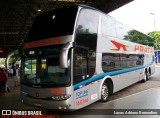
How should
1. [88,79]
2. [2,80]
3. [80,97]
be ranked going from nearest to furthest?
[80,97] → [88,79] → [2,80]

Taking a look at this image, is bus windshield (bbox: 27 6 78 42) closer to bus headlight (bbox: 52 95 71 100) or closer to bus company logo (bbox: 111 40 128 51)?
bus headlight (bbox: 52 95 71 100)

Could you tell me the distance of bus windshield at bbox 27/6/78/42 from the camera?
6.65 metres

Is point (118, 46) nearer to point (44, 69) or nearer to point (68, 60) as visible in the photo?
point (68, 60)

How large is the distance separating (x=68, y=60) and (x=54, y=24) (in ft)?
5.24

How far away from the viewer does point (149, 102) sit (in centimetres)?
810

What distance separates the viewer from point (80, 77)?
21.6 ft

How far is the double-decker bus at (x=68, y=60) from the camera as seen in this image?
20.3ft

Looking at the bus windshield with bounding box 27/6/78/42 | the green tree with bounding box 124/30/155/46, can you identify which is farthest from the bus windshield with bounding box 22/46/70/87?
the green tree with bounding box 124/30/155/46

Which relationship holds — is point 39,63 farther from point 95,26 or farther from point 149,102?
point 149,102

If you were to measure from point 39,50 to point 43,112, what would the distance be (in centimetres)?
Answer: 231

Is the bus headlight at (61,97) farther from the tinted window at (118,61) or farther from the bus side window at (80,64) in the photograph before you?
the tinted window at (118,61)

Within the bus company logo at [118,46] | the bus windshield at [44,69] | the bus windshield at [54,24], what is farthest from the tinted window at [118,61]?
the bus windshield at [44,69]

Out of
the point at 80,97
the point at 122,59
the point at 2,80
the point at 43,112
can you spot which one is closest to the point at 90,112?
the point at 80,97

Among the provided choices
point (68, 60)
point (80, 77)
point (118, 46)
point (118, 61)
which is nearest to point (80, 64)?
point (80, 77)
